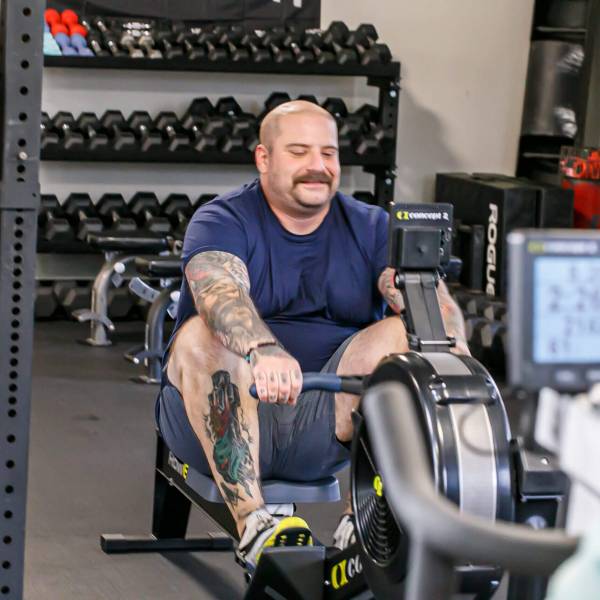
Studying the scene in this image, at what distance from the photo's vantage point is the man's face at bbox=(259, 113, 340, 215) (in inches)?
124

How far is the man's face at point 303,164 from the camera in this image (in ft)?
10.4

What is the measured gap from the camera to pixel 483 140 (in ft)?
24.6

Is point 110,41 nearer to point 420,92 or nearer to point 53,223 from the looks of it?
point 53,223

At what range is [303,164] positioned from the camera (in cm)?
317

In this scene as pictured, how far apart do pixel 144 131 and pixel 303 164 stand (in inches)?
143

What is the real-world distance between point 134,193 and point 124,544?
380 centimetres

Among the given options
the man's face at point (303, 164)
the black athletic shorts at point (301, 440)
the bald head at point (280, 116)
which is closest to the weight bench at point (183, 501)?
Answer: the black athletic shorts at point (301, 440)

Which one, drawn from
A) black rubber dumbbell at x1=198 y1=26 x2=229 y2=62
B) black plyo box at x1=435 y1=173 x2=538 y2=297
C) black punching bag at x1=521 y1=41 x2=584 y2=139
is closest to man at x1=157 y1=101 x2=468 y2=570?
black plyo box at x1=435 y1=173 x2=538 y2=297

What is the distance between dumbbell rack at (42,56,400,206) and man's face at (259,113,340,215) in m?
3.50

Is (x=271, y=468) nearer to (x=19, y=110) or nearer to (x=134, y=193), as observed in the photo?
(x=19, y=110)

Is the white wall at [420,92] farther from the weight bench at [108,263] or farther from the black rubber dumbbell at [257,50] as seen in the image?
the weight bench at [108,263]

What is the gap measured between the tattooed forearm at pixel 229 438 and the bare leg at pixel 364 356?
0.24 m

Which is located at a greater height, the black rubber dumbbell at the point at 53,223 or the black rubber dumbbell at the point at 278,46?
the black rubber dumbbell at the point at 278,46

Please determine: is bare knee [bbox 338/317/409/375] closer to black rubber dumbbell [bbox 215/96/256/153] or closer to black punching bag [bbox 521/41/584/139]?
black rubber dumbbell [bbox 215/96/256/153]
